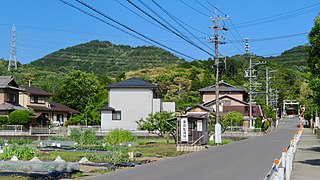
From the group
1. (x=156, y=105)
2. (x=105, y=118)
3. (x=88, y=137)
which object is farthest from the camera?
(x=156, y=105)

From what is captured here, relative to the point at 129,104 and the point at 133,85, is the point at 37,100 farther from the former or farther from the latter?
the point at 133,85

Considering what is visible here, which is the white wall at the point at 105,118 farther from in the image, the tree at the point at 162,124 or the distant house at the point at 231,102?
the tree at the point at 162,124

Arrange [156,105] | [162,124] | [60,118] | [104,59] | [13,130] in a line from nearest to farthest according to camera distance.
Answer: [162,124] → [13,130] → [156,105] → [60,118] → [104,59]

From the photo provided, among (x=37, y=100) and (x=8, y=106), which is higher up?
(x=37, y=100)

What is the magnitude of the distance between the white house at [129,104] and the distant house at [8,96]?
11.5 m

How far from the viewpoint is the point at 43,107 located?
6394cm

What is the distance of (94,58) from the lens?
6929 inches

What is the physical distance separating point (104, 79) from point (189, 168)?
76.3 meters

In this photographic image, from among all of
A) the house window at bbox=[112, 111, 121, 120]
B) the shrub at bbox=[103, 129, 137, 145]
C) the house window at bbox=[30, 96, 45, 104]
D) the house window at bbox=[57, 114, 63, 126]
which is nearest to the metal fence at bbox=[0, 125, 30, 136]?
the house window at bbox=[112, 111, 121, 120]

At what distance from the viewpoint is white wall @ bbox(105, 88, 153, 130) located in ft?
193

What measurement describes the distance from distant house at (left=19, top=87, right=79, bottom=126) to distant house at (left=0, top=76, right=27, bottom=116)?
2118 millimetres

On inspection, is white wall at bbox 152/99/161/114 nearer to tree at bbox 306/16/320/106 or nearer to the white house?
the white house

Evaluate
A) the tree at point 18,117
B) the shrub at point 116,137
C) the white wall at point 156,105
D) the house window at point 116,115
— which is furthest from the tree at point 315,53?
the house window at point 116,115

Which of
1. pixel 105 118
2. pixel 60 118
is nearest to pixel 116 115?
pixel 105 118
